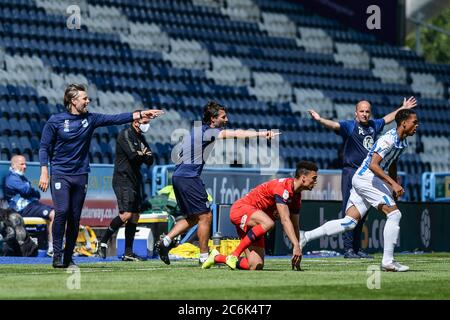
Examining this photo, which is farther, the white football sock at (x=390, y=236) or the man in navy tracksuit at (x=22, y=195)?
the man in navy tracksuit at (x=22, y=195)

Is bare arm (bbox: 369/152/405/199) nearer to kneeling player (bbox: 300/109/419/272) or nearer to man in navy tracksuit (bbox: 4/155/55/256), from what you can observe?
kneeling player (bbox: 300/109/419/272)

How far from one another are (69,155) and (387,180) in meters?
3.67

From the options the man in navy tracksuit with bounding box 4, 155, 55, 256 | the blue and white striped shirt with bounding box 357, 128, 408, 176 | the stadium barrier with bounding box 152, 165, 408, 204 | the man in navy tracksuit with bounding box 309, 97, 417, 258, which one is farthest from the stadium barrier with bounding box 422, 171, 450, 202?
the blue and white striped shirt with bounding box 357, 128, 408, 176

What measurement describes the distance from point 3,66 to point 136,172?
8.01 metres

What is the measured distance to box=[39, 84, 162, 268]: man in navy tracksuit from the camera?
13.4 m

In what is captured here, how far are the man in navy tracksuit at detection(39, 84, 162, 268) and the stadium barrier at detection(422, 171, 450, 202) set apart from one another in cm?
1240

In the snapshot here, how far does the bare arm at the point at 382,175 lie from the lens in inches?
523

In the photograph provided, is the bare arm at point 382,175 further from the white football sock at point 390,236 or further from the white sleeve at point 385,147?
the white football sock at point 390,236

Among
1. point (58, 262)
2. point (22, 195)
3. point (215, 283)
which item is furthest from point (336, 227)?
point (22, 195)

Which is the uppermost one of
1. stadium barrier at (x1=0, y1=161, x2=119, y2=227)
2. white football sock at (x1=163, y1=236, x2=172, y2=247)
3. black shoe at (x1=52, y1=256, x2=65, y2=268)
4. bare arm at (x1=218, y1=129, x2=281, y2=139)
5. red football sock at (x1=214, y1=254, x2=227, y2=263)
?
bare arm at (x1=218, y1=129, x2=281, y2=139)

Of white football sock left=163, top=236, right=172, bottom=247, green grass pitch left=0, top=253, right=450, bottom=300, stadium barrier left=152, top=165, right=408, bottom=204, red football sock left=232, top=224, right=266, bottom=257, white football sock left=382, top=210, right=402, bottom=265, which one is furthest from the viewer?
stadium barrier left=152, top=165, right=408, bottom=204

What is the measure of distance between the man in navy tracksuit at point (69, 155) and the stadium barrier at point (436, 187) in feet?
40.7

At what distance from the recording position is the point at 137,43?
27.9 metres

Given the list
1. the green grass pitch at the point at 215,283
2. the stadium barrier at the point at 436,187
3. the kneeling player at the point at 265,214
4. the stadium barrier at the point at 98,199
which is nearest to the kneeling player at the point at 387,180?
the green grass pitch at the point at 215,283
